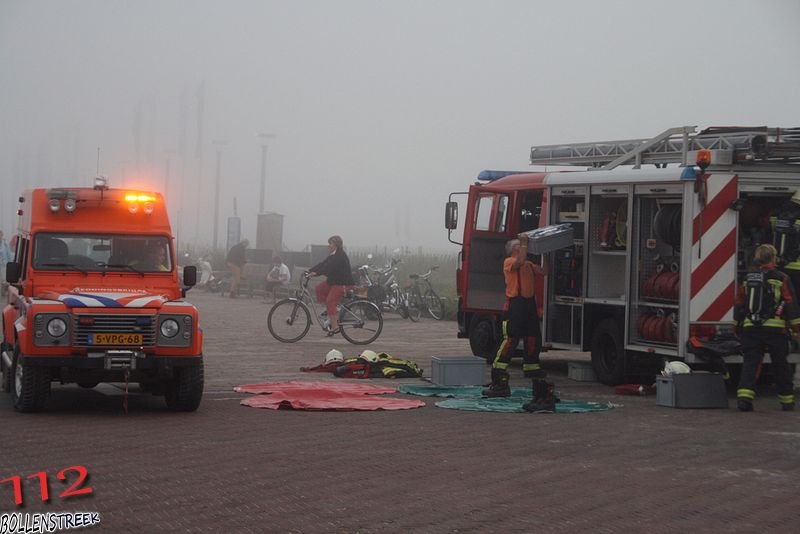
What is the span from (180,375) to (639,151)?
7840 millimetres

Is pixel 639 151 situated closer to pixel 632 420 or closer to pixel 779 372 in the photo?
pixel 779 372

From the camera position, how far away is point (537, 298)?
1850 centimetres

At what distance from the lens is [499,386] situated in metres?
15.4

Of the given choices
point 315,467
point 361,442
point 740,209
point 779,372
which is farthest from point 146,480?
point 740,209

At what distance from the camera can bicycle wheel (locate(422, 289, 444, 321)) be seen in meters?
33.0

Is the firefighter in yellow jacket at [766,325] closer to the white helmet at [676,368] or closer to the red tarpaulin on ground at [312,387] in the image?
the white helmet at [676,368]

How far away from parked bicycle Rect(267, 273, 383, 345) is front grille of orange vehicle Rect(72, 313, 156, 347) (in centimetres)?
990

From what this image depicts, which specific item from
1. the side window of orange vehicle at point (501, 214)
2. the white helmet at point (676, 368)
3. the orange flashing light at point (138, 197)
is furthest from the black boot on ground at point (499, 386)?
the side window of orange vehicle at point (501, 214)

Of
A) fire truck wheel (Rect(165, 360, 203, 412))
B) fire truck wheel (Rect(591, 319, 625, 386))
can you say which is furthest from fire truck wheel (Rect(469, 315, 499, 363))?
fire truck wheel (Rect(165, 360, 203, 412))

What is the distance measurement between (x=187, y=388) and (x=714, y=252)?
6.63 metres

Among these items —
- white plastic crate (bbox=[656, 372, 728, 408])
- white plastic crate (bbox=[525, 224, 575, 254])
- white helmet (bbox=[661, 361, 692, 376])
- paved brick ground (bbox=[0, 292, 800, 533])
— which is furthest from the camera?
white plastic crate (bbox=[525, 224, 575, 254])

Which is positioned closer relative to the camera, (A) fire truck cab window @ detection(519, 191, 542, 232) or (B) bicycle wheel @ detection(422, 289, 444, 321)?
(A) fire truck cab window @ detection(519, 191, 542, 232)

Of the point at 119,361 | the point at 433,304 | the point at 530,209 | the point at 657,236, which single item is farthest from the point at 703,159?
the point at 433,304

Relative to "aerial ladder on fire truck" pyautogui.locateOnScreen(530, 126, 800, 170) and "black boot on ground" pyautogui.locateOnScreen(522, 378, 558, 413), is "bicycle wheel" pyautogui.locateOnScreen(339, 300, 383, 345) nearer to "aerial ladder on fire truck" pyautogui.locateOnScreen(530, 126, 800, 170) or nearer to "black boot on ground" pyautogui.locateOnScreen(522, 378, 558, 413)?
"aerial ladder on fire truck" pyautogui.locateOnScreen(530, 126, 800, 170)
